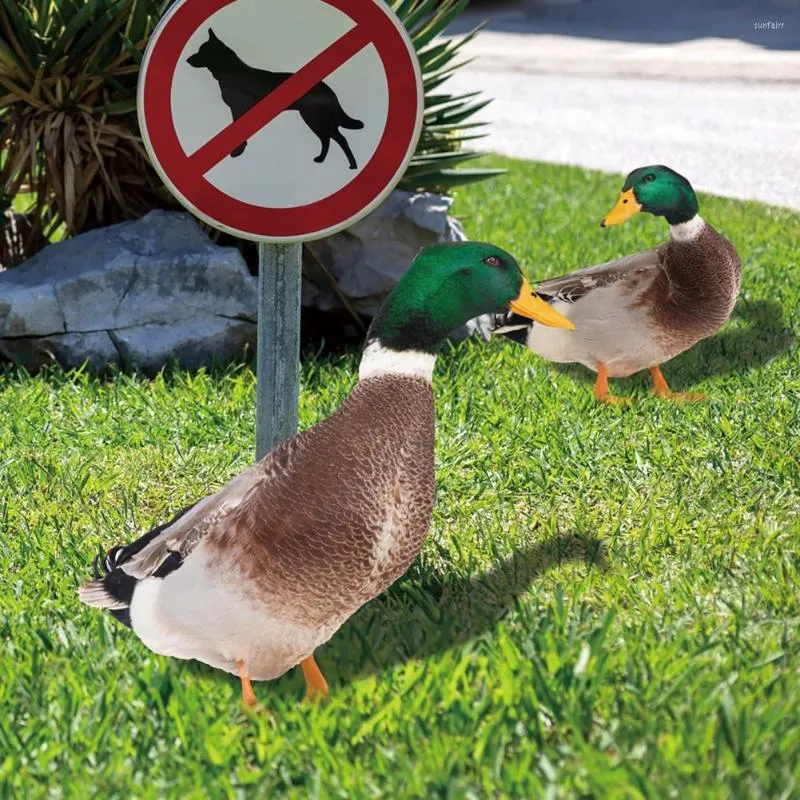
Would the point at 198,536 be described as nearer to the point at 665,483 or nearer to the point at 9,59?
the point at 665,483

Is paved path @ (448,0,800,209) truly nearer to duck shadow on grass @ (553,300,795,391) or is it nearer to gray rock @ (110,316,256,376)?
duck shadow on grass @ (553,300,795,391)

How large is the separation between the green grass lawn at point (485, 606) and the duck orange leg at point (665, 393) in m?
0.07

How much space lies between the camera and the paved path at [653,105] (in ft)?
30.6

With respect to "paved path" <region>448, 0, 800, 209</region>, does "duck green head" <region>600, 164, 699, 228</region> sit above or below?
above

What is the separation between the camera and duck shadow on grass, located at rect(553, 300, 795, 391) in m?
4.55

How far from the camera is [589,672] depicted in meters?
2.38

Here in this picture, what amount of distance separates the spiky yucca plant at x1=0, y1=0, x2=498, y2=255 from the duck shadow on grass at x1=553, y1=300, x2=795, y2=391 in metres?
1.05

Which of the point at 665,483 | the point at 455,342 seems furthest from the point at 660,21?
the point at 665,483

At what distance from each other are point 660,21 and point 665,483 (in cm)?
1587

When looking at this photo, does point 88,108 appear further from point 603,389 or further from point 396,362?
point 396,362

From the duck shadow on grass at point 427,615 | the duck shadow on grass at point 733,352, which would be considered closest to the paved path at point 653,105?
the duck shadow on grass at point 733,352

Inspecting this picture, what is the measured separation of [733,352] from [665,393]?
0.54m

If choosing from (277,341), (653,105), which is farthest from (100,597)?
(653,105)

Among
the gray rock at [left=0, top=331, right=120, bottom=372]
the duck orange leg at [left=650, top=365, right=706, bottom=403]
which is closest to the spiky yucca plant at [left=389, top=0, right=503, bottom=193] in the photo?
the duck orange leg at [left=650, top=365, right=706, bottom=403]
